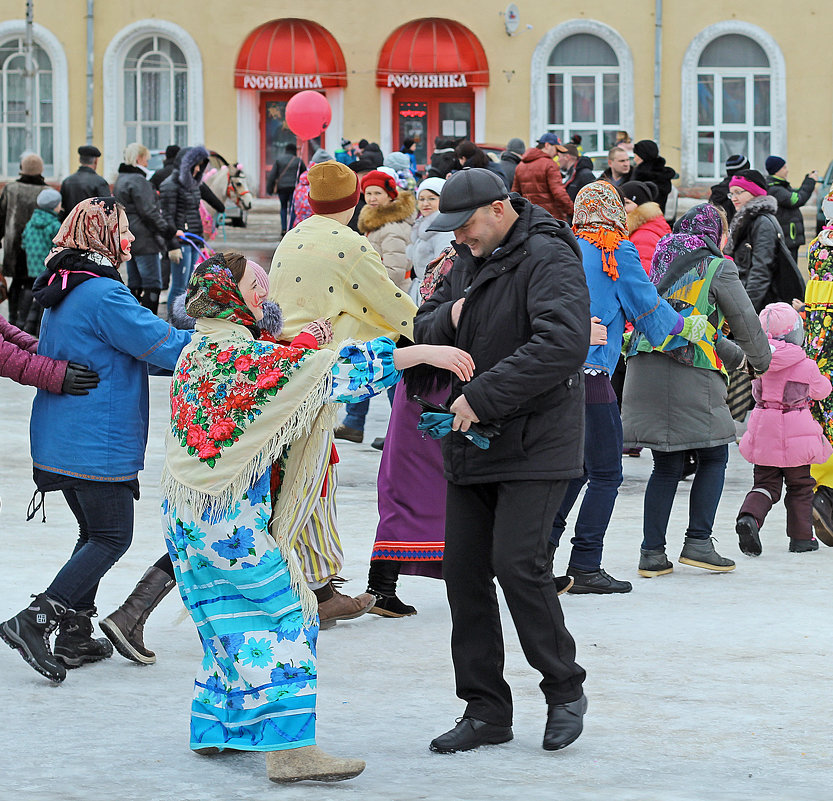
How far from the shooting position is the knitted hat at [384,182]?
8961mm

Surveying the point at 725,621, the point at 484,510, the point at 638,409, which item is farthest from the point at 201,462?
the point at 638,409

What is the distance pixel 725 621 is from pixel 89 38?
2340 centimetres

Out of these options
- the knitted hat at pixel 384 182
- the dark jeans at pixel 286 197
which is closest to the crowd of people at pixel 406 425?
the knitted hat at pixel 384 182

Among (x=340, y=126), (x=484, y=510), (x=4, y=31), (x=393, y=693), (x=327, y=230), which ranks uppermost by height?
(x=4, y=31)

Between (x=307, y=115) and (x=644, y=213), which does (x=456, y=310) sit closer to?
(x=644, y=213)

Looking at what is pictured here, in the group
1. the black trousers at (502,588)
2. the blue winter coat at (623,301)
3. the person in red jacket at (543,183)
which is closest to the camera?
the black trousers at (502,588)

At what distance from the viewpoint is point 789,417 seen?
757cm

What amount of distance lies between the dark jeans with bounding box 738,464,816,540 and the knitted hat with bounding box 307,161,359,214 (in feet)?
8.65

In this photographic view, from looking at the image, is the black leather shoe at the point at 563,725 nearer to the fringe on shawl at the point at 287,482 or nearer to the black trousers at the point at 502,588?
the black trousers at the point at 502,588

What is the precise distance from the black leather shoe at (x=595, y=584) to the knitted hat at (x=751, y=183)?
4429mm

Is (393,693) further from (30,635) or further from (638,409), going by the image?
(638,409)

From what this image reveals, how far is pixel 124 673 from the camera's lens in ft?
17.8

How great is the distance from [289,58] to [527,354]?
77.5ft

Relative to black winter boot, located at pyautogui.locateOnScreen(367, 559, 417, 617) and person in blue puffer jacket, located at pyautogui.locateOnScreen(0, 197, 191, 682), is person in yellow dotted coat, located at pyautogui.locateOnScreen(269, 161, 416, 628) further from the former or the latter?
person in blue puffer jacket, located at pyautogui.locateOnScreen(0, 197, 191, 682)
